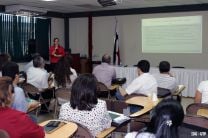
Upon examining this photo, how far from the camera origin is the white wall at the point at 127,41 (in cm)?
942

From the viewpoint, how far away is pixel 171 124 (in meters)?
1.79

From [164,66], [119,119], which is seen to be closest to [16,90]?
[119,119]

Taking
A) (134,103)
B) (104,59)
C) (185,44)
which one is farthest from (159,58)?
(134,103)

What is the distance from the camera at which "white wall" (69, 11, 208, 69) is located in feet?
30.9

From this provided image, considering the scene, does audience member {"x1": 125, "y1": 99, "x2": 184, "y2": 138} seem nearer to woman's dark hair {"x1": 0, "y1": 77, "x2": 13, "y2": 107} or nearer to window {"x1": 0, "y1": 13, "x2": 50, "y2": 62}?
woman's dark hair {"x1": 0, "y1": 77, "x2": 13, "y2": 107}

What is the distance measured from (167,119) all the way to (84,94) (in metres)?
1.29

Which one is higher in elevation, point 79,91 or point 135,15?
point 135,15

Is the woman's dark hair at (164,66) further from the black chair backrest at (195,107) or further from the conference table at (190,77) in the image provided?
the conference table at (190,77)

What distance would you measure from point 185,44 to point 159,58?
0.95 m

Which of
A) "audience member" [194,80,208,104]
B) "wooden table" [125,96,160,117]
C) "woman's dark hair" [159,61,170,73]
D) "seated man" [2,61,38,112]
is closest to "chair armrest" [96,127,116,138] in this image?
"wooden table" [125,96,160,117]

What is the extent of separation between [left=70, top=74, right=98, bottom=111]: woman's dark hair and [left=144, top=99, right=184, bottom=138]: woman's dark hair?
1188 millimetres

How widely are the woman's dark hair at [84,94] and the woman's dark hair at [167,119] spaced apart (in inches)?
46.8

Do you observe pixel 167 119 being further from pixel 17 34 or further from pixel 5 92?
pixel 17 34

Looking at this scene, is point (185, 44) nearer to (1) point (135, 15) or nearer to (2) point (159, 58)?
(2) point (159, 58)
